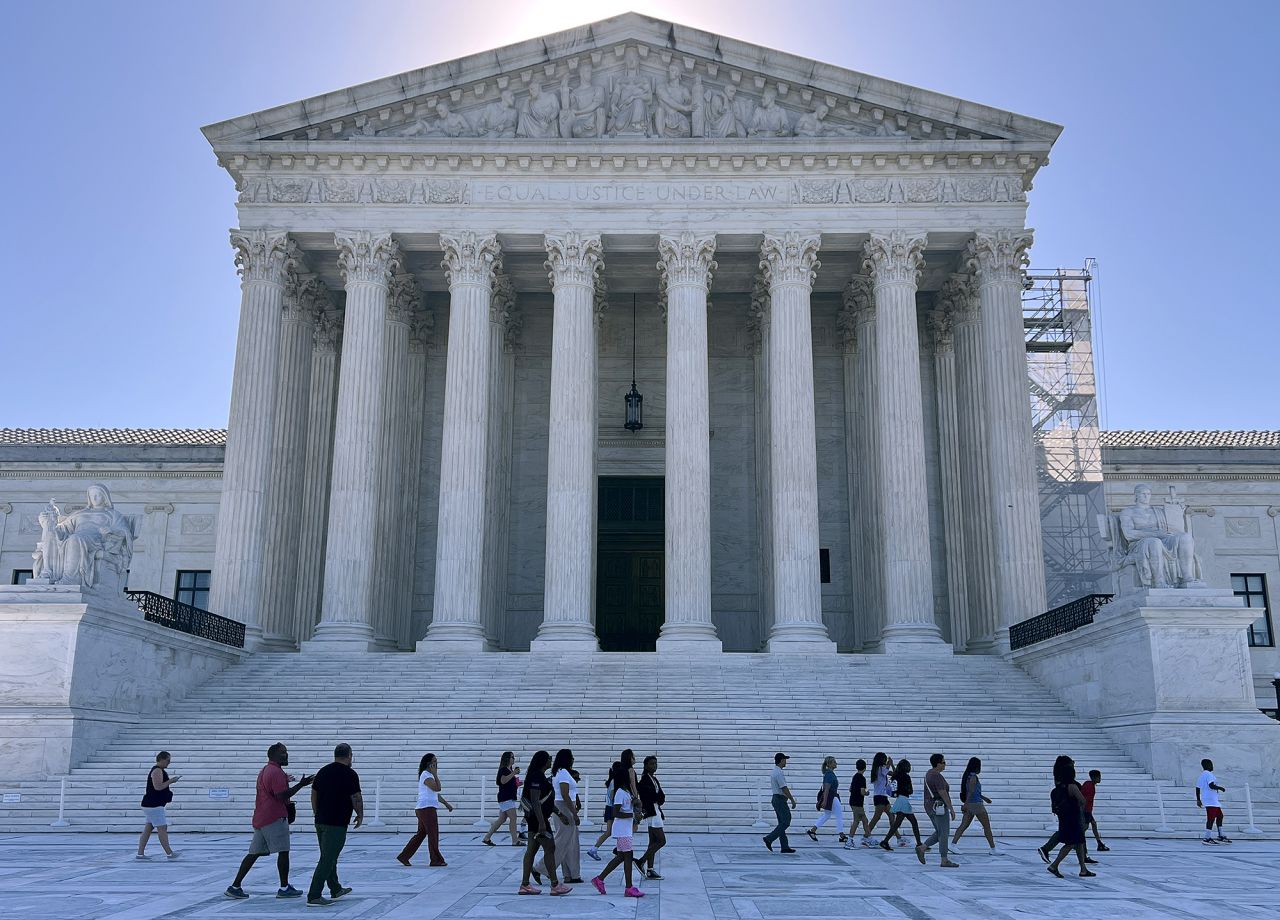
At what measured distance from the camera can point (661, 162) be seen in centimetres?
3384

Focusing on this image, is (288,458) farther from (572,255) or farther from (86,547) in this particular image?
(86,547)

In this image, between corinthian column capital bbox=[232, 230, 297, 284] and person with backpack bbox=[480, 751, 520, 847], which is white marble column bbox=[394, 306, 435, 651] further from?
person with backpack bbox=[480, 751, 520, 847]

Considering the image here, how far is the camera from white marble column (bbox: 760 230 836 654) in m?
31.0

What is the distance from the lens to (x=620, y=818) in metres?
13.2

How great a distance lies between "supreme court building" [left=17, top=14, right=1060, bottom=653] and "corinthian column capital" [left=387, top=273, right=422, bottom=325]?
106 mm

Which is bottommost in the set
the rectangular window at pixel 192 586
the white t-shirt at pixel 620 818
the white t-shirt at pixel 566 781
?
the white t-shirt at pixel 620 818

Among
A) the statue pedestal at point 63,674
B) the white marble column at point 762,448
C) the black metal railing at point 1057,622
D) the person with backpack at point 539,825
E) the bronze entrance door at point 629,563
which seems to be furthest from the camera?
the bronze entrance door at point 629,563

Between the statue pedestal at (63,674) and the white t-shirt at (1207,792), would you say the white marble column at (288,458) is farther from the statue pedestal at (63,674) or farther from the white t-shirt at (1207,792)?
the white t-shirt at (1207,792)

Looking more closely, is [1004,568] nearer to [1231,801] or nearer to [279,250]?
[1231,801]

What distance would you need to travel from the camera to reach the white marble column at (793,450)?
3102 cm

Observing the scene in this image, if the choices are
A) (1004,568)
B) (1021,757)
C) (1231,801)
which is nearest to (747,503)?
(1004,568)

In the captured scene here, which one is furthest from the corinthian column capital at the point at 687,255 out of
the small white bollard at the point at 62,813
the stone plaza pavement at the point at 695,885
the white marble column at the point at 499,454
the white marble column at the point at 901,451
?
the small white bollard at the point at 62,813

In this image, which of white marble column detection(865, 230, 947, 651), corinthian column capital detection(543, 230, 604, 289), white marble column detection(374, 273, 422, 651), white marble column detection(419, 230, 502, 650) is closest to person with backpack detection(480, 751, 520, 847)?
white marble column detection(419, 230, 502, 650)

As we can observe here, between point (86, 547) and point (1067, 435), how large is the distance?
3498 cm
